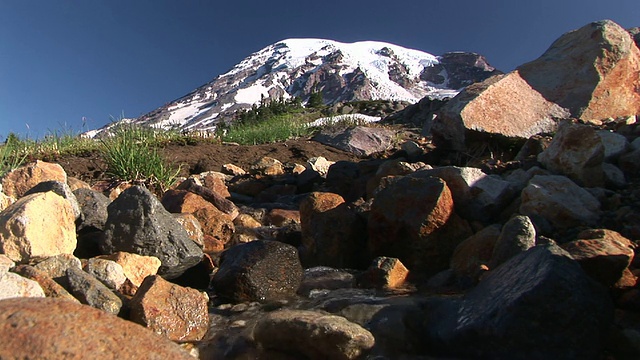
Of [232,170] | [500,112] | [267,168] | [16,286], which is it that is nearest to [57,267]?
[16,286]

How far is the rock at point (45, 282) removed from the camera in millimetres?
2076

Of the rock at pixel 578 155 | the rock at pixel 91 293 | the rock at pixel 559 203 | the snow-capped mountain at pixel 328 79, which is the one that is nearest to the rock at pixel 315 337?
the rock at pixel 91 293

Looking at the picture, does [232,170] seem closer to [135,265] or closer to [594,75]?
[135,265]

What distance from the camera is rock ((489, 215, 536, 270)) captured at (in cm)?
253

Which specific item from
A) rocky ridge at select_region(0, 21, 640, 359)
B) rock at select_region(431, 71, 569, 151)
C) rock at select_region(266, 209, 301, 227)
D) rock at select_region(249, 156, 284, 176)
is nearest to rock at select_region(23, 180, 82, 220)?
rocky ridge at select_region(0, 21, 640, 359)

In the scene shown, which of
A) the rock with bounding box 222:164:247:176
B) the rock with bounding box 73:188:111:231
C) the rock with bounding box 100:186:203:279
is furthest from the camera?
the rock with bounding box 222:164:247:176

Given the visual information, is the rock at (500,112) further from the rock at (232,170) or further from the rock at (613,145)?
the rock at (232,170)

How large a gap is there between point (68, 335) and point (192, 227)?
2.73m

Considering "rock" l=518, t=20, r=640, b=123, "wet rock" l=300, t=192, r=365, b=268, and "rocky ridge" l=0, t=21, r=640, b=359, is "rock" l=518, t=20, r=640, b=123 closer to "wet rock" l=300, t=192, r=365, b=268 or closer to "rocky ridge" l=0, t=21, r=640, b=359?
"rocky ridge" l=0, t=21, r=640, b=359

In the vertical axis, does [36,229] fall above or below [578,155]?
above

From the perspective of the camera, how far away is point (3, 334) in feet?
4.30

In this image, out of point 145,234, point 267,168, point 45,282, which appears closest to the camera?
point 45,282

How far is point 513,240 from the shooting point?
8.38ft

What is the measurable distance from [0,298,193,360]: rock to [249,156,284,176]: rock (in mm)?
6539
